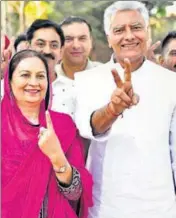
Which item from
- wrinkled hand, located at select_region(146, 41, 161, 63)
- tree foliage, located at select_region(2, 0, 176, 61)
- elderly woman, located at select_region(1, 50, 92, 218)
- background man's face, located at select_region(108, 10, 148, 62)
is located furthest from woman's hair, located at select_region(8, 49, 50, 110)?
wrinkled hand, located at select_region(146, 41, 161, 63)

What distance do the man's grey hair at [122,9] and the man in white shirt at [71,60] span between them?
0.08 metres

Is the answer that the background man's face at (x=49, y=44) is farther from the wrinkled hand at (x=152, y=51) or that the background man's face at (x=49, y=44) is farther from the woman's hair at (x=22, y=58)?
the wrinkled hand at (x=152, y=51)

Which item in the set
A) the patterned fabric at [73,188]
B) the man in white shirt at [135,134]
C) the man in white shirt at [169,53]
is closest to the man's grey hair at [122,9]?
the man in white shirt at [135,134]

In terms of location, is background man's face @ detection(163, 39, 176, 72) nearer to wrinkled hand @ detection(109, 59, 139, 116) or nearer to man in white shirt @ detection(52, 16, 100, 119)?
man in white shirt @ detection(52, 16, 100, 119)

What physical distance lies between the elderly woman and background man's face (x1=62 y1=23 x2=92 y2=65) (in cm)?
16

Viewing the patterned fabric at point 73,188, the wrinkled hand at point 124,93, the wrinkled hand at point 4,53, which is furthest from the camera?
the wrinkled hand at point 4,53

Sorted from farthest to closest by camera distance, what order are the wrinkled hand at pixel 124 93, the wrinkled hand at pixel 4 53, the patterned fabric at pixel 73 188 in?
the wrinkled hand at pixel 4 53
the patterned fabric at pixel 73 188
the wrinkled hand at pixel 124 93

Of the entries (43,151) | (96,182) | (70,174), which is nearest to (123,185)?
(96,182)

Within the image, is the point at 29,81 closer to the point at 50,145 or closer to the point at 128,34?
the point at 50,145

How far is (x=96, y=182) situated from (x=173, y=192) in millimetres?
261

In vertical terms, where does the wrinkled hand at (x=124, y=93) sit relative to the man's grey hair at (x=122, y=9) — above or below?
below

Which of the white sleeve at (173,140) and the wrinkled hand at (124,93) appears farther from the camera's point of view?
the white sleeve at (173,140)

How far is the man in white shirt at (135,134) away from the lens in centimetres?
131

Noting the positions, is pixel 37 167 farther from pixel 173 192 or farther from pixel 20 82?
pixel 173 192
